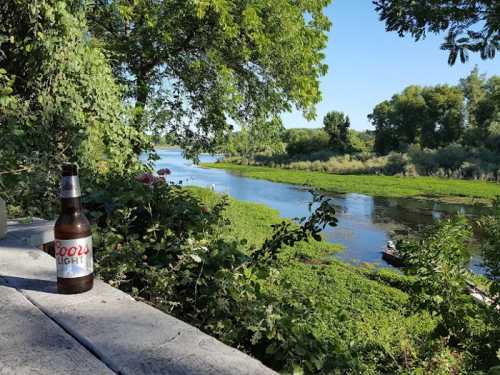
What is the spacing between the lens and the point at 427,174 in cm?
4009

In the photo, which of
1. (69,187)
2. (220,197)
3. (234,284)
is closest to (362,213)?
(220,197)

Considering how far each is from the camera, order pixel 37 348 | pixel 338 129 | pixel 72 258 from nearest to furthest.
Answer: pixel 37 348 < pixel 72 258 < pixel 338 129

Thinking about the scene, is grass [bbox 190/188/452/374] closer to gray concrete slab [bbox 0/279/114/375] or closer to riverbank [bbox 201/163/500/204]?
gray concrete slab [bbox 0/279/114/375]

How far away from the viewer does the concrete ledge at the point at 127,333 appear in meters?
0.93

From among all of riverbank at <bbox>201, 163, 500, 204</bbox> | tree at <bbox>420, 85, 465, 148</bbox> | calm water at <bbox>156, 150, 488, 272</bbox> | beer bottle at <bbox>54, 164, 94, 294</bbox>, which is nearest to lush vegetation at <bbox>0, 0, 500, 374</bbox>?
beer bottle at <bbox>54, 164, 94, 294</bbox>

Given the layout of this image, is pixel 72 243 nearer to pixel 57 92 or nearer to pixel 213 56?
pixel 57 92

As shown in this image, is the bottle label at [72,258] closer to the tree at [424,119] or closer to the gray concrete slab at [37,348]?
the gray concrete slab at [37,348]

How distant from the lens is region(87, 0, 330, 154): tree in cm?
717

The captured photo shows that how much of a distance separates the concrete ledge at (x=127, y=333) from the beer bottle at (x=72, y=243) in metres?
0.04

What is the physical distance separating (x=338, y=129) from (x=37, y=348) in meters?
64.3

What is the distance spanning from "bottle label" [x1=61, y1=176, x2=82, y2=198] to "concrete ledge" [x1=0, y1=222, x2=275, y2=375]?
325 millimetres

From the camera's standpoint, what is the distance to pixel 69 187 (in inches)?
54.8

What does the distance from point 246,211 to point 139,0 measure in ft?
39.4

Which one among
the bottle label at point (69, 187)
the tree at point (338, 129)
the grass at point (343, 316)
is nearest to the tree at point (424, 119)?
the tree at point (338, 129)
